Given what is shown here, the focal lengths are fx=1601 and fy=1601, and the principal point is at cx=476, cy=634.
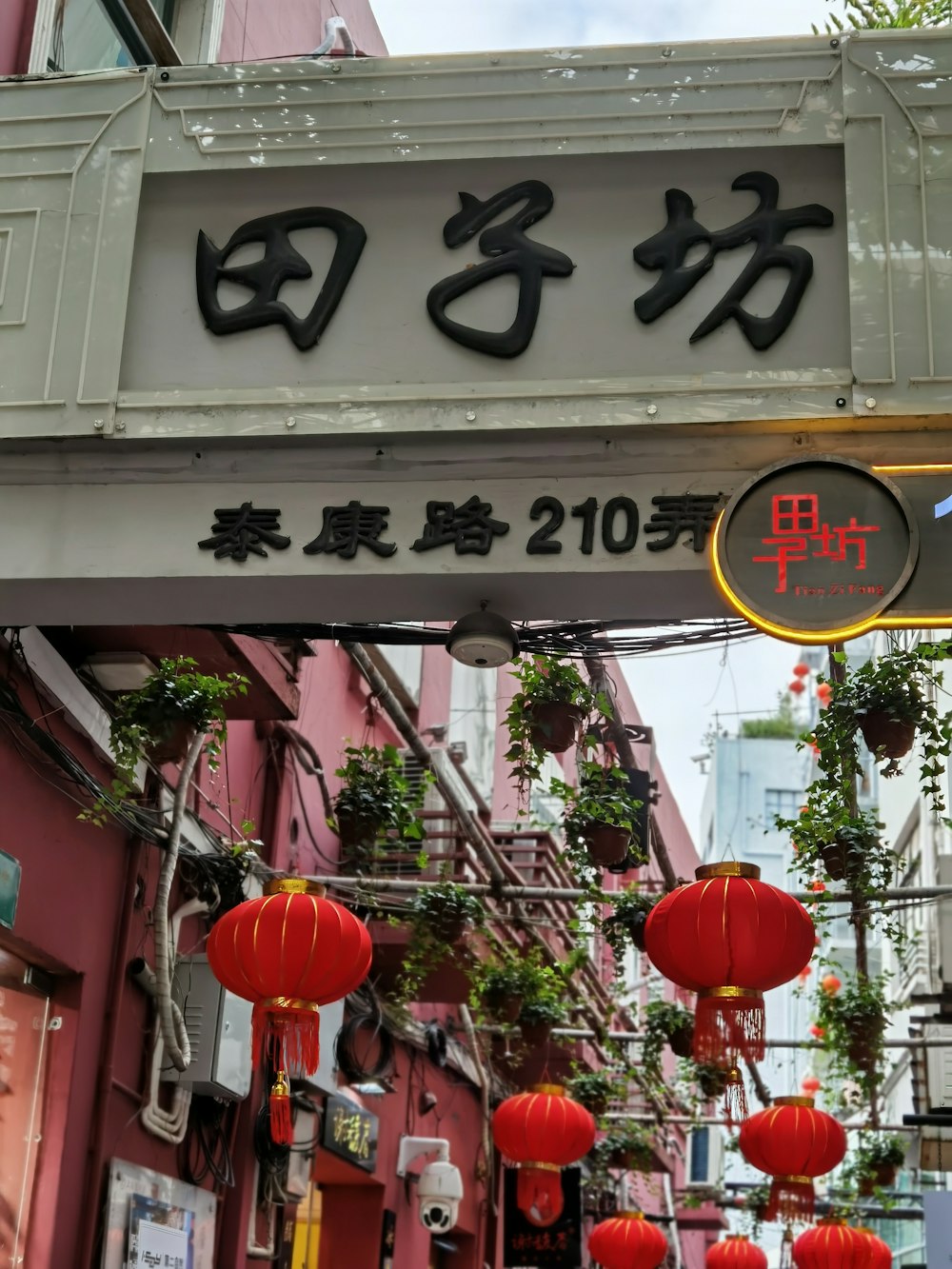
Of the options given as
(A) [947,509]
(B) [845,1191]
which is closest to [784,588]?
(A) [947,509]

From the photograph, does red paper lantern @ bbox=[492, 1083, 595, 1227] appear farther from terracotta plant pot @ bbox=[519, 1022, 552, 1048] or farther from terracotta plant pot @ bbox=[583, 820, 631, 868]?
terracotta plant pot @ bbox=[583, 820, 631, 868]

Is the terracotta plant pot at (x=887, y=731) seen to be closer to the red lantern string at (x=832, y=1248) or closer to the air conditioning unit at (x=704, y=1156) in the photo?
the red lantern string at (x=832, y=1248)

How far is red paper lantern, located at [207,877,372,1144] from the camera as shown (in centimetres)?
734

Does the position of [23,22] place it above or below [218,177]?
above

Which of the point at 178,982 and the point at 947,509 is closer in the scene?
the point at 947,509

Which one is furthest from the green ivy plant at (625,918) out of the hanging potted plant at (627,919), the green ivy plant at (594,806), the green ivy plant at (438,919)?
the green ivy plant at (594,806)

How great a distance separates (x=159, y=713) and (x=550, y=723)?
75.2 inches

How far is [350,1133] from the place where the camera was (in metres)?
12.0

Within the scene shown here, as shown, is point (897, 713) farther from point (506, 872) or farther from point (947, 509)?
point (506, 872)

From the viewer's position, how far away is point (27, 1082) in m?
8.02

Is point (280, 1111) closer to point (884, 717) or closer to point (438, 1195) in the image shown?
point (884, 717)

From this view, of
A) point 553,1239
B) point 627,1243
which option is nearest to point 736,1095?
point 627,1243

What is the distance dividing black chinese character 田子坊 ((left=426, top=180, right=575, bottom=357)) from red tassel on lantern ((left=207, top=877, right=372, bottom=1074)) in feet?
9.67

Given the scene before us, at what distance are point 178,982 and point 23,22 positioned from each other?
531cm
